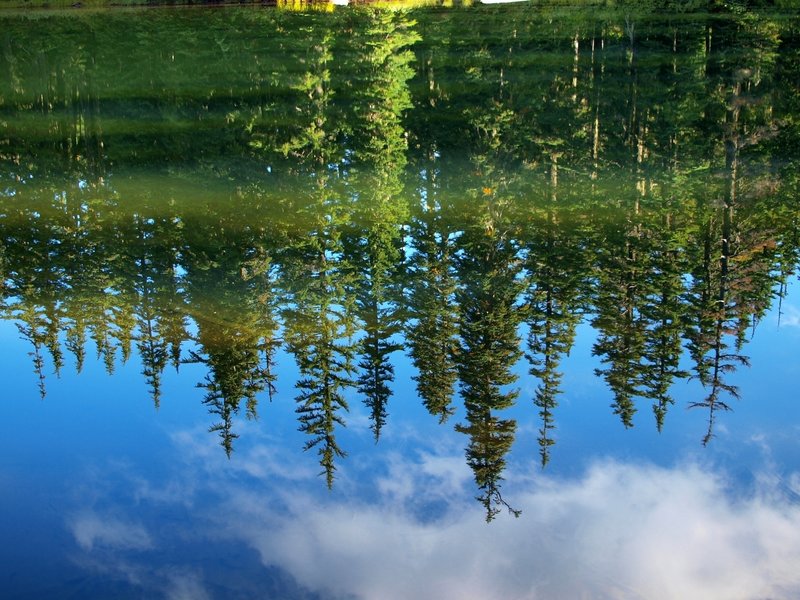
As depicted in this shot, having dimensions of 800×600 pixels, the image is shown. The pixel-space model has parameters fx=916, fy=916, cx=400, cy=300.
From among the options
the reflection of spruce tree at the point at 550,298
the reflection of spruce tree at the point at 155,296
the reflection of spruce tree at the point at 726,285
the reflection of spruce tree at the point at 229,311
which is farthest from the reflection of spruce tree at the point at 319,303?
the reflection of spruce tree at the point at 726,285

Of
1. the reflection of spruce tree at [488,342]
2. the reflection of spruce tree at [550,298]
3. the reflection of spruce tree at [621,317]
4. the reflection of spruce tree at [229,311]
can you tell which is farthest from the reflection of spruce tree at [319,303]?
the reflection of spruce tree at [621,317]

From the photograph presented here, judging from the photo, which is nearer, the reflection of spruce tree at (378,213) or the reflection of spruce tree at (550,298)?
the reflection of spruce tree at (550,298)

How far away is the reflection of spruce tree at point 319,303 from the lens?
13852 mm

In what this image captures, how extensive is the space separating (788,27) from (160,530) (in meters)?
53.8

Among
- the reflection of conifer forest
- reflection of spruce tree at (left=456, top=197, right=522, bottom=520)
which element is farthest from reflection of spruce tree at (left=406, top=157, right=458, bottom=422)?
reflection of spruce tree at (left=456, top=197, right=522, bottom=520)

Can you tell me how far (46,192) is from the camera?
26.0 metres

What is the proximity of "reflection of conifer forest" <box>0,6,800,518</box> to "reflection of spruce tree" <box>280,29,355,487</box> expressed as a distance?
63 millimetres

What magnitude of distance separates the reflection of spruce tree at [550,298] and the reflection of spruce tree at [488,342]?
360 mm

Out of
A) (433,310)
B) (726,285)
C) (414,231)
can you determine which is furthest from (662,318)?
(414,231)

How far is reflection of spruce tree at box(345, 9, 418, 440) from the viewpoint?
1548 centimetres

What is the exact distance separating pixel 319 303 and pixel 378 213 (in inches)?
222

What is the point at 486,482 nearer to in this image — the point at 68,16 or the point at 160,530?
the point at 160,530

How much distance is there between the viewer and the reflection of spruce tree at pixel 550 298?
14398 millimetres

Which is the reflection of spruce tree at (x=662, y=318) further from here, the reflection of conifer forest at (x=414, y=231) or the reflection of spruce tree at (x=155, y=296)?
the reflection of spruce tree at (x=155, y=296)
